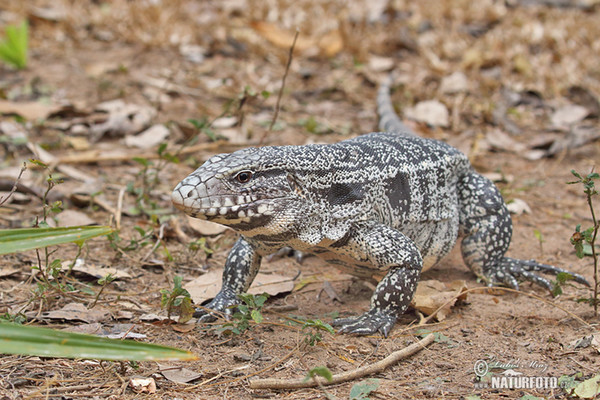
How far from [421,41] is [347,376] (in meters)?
9.64

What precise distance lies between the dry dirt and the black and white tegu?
38 centimetres

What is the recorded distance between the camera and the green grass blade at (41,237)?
11.5 feet

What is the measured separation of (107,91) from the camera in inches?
398

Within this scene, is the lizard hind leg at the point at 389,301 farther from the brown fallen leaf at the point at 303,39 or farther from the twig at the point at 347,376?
the brown fallen leaf at the point at 303,39

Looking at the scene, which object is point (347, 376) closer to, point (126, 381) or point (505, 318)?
point (126, 381)

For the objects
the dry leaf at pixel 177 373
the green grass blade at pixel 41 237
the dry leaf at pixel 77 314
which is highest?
the green grass blade at pixel 41 237

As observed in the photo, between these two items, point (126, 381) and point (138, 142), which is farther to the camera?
point (138, 142)

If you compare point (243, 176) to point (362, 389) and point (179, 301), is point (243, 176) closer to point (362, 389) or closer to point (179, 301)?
point (179, 301)

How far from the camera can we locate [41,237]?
11.7ft

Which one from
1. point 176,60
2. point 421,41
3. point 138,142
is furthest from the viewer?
point 421,41

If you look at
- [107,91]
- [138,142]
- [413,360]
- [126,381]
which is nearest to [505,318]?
[413,360]

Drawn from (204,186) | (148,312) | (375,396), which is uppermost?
(204,186)

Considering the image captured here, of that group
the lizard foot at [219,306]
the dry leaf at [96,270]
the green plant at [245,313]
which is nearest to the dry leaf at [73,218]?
Result: the dry leaf at [96,270]

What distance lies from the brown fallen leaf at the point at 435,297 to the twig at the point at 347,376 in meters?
0.62
